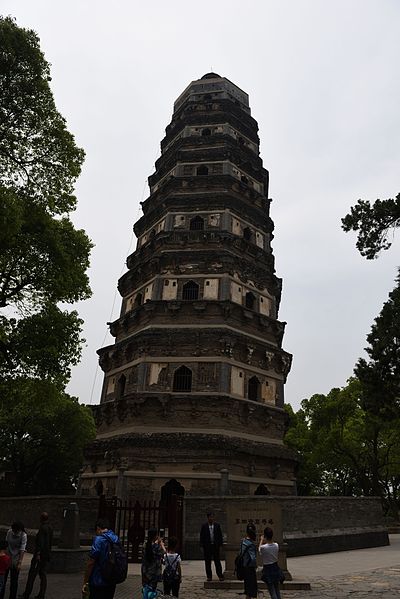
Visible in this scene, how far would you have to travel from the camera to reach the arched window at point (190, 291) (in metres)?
22.4

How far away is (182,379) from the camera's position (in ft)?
66.1

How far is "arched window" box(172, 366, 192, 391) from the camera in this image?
1995 centimetres

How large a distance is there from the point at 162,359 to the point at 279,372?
5.67m

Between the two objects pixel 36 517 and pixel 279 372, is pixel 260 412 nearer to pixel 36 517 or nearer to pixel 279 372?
pixel 279 372

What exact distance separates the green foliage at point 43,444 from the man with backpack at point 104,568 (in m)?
30.1

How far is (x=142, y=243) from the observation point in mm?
26953

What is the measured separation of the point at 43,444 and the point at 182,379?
791 inches

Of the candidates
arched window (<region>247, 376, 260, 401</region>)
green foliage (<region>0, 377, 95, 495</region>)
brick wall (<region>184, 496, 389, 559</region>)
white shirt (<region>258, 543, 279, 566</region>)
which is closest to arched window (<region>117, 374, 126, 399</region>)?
arched window (<region>247, 376, 260, 401</region>)

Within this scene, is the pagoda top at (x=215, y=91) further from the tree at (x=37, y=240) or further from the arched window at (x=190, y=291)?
the tree at (x=37, y=240)

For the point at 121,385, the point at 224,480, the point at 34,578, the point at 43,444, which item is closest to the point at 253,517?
the point at 34,578

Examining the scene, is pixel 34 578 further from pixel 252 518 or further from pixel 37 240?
pixel 37 240

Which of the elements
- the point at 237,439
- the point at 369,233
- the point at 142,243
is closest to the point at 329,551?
the point at 237,439

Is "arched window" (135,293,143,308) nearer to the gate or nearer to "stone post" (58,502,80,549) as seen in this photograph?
the gate

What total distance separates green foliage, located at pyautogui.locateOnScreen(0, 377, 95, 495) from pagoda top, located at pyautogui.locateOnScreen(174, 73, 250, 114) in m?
22.9
